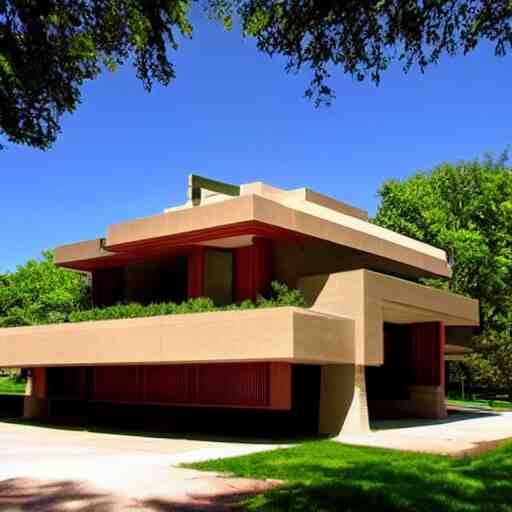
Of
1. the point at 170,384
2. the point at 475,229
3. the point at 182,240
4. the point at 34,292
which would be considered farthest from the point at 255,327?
the point at 34,292

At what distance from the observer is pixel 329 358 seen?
1936 cm

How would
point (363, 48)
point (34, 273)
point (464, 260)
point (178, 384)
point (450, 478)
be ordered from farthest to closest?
point (34, 273) → point (464, 260) → point (178, 384) → point (450, 478) → point (363, 48)

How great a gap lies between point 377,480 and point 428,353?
58.6ft

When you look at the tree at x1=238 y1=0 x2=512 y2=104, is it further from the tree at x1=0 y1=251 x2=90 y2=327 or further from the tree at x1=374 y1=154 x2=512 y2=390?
the tree at x1=0 y1=251 x2=90 y2=327

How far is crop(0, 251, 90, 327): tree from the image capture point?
188 feet

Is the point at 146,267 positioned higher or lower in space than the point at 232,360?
higher

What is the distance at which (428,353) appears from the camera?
27672 mm

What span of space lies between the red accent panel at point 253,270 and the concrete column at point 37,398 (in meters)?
9.74

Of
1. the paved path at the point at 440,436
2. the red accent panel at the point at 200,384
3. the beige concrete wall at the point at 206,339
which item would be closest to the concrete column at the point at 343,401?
the paved path at the point at 440,436

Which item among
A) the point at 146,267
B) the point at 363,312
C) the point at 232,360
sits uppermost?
the point at 146,267

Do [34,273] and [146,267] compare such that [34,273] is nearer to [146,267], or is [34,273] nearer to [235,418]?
[146,267]

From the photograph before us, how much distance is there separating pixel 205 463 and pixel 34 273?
5277 centimetres

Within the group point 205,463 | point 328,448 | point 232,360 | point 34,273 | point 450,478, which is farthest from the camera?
point 34,273

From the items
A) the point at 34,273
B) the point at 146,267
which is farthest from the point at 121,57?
the point at 34,273
